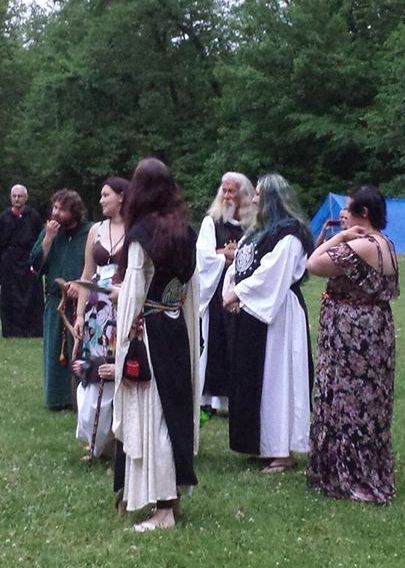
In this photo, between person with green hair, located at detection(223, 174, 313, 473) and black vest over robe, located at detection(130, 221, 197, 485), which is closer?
black vest over robe, located at detection(130, 221, 197, 485)

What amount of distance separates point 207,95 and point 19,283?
29.3 m

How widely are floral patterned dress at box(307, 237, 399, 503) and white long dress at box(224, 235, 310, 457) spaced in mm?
676

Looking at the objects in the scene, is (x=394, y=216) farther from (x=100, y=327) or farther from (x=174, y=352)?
(x=174, y=352)

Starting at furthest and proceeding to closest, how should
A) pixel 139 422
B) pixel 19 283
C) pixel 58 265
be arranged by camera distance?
pixel 19 283 < pixel 58 265 < pixel 139 422

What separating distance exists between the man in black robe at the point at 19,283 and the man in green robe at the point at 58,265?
4881 mm

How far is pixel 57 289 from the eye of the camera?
827 cm

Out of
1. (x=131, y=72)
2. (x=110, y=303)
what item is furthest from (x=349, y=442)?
(x=131, y=72)

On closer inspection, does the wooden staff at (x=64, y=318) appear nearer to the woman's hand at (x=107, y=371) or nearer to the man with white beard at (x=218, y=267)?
the woman's hand at (x=107, y=371)

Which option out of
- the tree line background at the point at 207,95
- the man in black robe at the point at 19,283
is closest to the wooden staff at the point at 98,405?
the man in black robe at the point at 19,283

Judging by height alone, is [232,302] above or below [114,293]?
below

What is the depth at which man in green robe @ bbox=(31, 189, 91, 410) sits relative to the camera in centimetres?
784

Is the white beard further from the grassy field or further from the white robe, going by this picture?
the grassy field

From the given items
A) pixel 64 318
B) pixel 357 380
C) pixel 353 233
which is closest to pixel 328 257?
pixel 353 233

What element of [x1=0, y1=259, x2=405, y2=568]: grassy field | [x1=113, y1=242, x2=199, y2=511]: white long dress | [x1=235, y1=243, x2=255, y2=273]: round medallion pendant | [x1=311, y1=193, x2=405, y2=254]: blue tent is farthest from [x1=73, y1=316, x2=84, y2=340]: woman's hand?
[x1=311, y1=193, x2=405, y2=254]: blue tent
